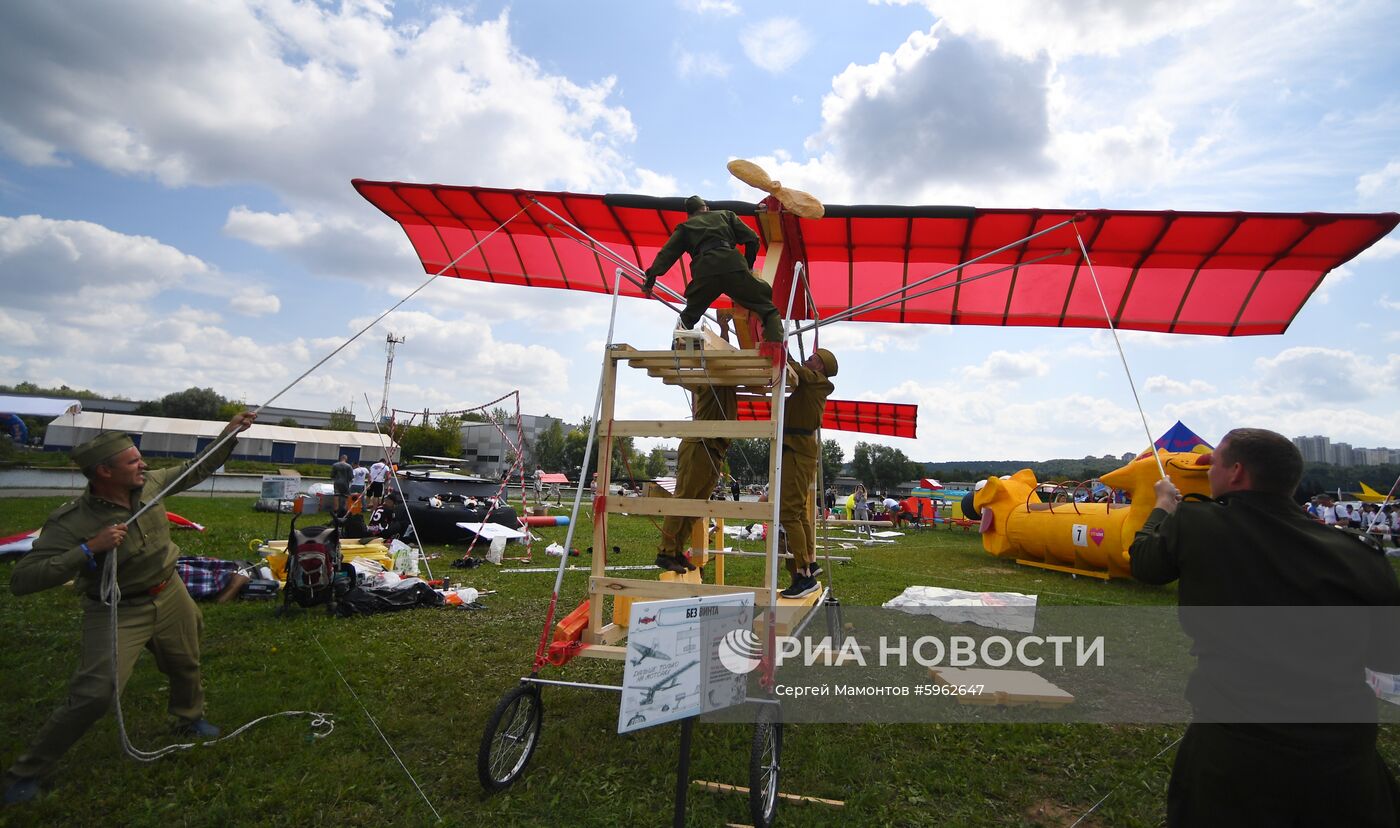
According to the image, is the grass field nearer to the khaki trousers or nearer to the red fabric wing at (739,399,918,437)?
the khaki trousers

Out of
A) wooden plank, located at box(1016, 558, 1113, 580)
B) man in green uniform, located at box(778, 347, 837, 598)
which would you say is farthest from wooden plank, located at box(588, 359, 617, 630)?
wooden plank, located at box(1016, 558, 1113, 580)

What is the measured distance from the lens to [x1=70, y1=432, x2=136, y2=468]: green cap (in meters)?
3.36

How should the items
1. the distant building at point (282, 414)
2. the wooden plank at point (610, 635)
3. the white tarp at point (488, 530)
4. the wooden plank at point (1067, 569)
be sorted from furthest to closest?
1. the distant building at point (282, 414)
2. the white tarp at point (488, 530)
3. the wooden plank at point (1067, 569)
4. the wooden plank at point (610, 635)

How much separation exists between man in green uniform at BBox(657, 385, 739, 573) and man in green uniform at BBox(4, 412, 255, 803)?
9.45ft

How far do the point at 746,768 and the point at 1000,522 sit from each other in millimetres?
12443

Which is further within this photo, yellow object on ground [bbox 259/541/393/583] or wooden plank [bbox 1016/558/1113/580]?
wooden plank [bbox 1016/558/1113/580]

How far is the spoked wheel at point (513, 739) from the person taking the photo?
330cm

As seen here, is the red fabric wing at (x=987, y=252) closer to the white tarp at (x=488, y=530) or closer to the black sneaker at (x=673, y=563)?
the black sneaker at (x=673, y=563)

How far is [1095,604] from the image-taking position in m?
9.19

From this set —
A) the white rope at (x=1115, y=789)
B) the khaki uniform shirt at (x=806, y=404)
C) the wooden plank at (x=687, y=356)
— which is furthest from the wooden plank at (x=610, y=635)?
the white rope at (x=1115, y=789)

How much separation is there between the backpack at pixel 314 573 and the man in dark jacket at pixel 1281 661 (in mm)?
7808

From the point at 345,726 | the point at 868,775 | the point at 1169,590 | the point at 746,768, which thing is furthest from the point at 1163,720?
the point at 1169,590

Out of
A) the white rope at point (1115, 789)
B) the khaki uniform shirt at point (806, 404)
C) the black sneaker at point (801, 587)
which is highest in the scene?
the khaki uniform shirt at point (806, 404)

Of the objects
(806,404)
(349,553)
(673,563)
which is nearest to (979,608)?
(806,404)
